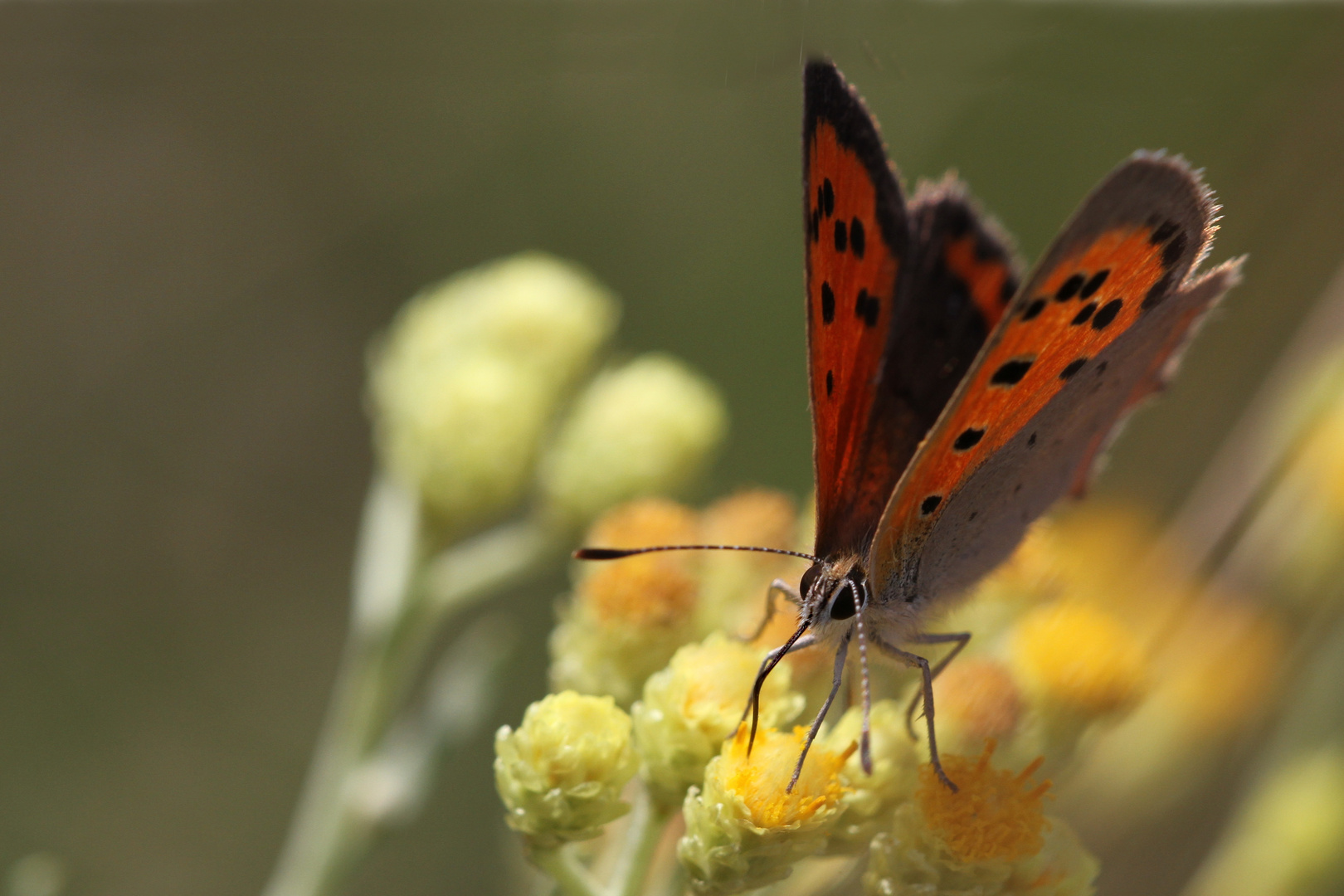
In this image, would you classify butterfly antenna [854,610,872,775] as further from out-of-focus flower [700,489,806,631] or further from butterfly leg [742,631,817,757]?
out-of-focus flower [700,489,806,631]

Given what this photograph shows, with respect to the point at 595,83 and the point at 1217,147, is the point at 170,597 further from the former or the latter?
the point at 1217,147

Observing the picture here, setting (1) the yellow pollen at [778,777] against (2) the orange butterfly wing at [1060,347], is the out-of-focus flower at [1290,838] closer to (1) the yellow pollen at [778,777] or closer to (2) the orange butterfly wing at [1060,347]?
(2) the orange butterfly wing at [1060,347]

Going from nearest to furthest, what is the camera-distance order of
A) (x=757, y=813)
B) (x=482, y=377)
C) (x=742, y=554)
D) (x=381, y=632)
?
(x=757, y=813)
(x=742, y=554)
(x=381, y=632)
(x=482, y=377)

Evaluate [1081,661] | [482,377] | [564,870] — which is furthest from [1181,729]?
[482,377]

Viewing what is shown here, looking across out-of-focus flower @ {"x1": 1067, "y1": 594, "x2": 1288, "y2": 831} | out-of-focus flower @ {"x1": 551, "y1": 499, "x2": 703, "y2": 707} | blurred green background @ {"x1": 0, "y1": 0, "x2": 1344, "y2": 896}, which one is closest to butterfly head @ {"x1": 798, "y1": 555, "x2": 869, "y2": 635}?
out-of-focus flower @ {"x1": 551, "y1": 499, "x2": 703, "y2": 707}

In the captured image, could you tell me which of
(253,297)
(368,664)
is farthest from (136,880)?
(253,297)

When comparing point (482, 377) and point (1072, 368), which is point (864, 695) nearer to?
point (1072, 368)
